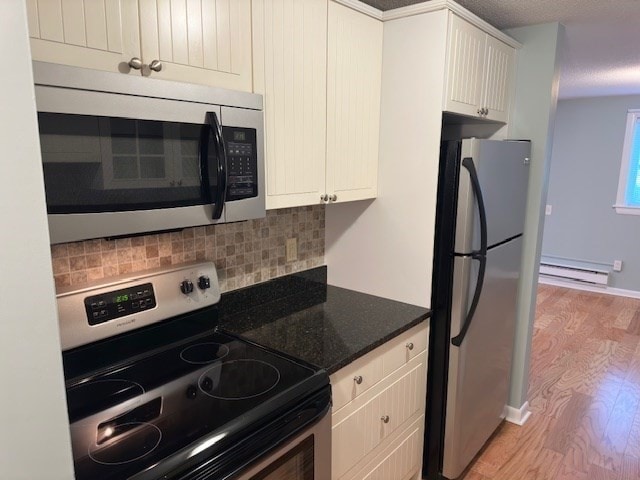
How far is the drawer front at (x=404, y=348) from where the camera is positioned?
1755 millimetres

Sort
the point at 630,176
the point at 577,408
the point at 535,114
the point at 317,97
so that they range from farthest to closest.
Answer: the point at 630,176 < the point at 577,408 < the point at 535,114 < the point at 317,97

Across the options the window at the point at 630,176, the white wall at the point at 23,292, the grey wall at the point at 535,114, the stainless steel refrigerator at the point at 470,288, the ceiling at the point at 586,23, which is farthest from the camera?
the window at the point at 630,176

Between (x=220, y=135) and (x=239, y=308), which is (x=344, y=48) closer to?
(x=220, y=135)

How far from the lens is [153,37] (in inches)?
45.6

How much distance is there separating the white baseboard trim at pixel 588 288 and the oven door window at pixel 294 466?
468cm

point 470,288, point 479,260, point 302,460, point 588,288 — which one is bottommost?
point 588,288

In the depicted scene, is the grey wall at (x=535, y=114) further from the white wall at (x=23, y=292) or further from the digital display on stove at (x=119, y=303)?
the white wall at (x=23, y=292)

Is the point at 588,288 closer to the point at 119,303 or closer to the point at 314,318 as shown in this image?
the point at 314,318

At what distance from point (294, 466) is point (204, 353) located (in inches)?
19.0

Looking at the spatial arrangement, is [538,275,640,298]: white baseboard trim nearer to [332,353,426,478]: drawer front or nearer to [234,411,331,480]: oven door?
[332,353,426,478]: drawer front

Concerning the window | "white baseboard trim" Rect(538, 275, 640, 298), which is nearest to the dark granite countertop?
"white baseboard trim" Rect(538, 275, 640, 298)

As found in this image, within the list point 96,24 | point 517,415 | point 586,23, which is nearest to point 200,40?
point 96,24

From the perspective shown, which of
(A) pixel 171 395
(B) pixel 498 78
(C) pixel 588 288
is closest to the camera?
(A) pixel 171 395

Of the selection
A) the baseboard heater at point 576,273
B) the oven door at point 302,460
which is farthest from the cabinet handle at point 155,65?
the baseboard heater at point 576,273
